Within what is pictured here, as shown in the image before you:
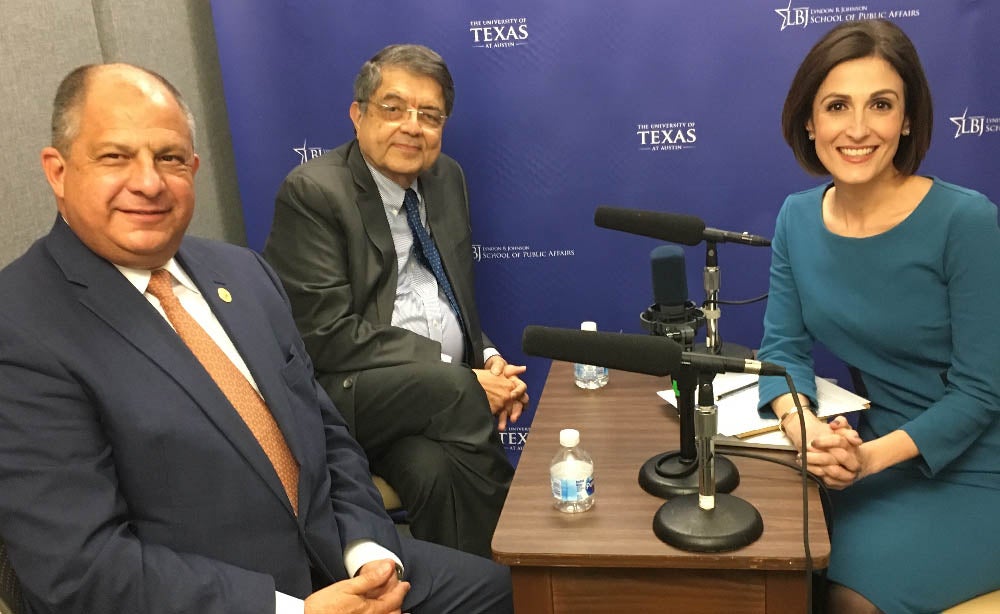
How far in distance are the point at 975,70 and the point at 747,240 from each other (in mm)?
1438

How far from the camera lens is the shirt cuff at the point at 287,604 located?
166 centimetres

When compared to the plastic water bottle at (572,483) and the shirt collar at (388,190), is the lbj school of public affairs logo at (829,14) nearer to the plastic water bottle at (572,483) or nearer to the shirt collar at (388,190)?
the shirt collar at (388,190)

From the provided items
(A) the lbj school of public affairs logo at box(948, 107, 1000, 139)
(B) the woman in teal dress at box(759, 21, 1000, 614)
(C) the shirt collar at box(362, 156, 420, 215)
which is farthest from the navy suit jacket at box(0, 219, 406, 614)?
(A) the lbj school of public affairs logo at box(948, 107, 1000, 139)

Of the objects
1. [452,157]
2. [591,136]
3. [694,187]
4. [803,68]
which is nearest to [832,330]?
[803,68]

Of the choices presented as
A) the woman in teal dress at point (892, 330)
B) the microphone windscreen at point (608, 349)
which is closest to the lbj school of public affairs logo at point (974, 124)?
the woman in teal dress at point (892, 330)

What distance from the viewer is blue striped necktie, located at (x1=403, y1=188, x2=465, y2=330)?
289 cm

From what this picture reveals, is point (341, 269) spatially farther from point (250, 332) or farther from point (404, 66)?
point (250, 332)

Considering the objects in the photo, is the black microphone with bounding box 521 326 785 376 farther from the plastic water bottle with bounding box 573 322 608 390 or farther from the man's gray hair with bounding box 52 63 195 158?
the man's gray hair with bounding box 52 63 195 158

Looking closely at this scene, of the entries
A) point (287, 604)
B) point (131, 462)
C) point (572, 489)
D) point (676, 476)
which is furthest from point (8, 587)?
point (676, 476)

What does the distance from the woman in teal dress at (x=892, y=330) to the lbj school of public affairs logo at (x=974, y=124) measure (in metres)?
0.94

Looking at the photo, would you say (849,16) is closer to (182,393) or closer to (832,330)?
(832,330)

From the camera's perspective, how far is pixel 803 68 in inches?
84.7

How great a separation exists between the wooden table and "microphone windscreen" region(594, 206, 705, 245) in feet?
1.70

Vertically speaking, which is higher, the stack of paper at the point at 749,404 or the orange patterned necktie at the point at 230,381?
the orange patterned necktie at the point at 230,381
